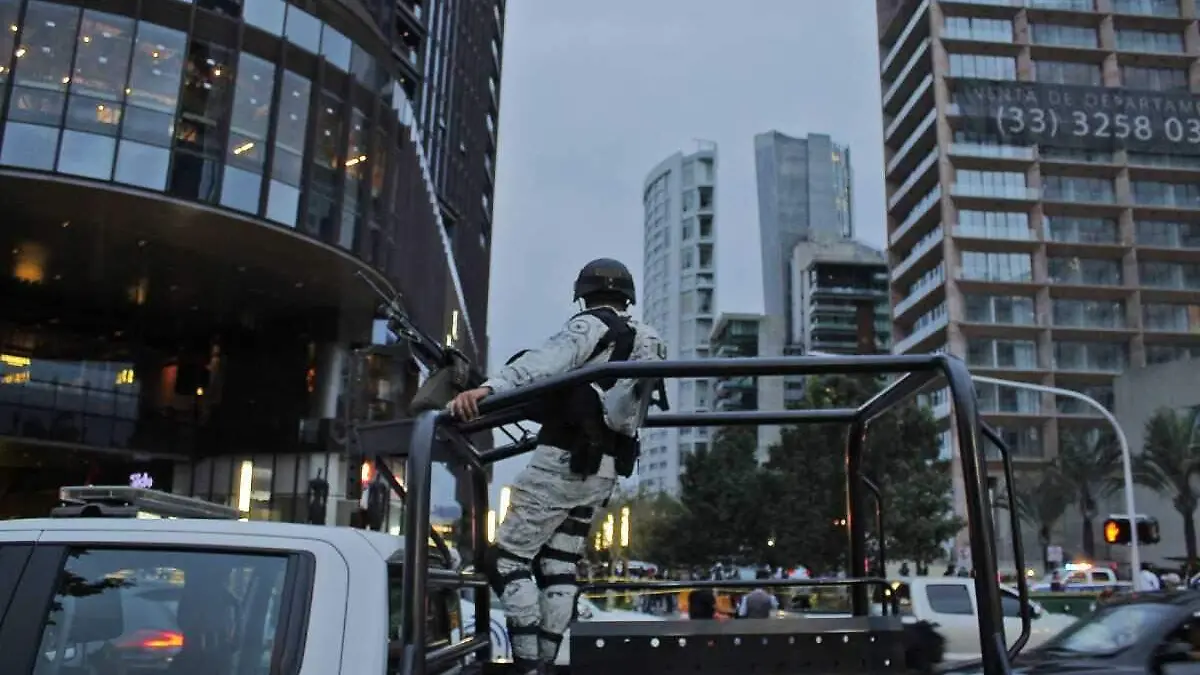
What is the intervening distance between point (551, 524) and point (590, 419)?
41 centimetres

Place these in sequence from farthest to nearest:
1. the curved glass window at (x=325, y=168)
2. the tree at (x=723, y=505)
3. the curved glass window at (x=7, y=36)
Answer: the tree at (x=723, y=505)
the curved glass window at (x=325, y=168)
the curved glass window at (x=7, y=36)

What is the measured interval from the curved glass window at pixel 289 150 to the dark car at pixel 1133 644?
20552 millimetres

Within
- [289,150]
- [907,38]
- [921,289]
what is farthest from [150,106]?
[907,38]

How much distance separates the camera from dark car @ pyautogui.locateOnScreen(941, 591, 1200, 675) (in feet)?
19.7

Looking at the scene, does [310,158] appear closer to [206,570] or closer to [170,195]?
[170,195]

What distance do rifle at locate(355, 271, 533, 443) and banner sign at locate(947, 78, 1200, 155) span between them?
15132 millimetres

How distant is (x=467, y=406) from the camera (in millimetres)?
Result: 2742

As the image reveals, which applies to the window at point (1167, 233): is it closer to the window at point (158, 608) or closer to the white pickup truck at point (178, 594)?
the white pickup truck at point (178, 594)

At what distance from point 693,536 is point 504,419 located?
1546 inches

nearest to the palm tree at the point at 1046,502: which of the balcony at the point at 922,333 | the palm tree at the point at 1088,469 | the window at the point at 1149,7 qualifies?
the palm tree at the point at 1088,469

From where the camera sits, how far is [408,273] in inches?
1188

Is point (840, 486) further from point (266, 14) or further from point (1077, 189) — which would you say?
point (1077, 189)

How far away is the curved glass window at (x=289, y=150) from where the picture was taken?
23656 mm

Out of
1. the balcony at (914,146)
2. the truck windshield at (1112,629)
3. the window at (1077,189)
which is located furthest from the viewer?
the balcony at (914,146)
